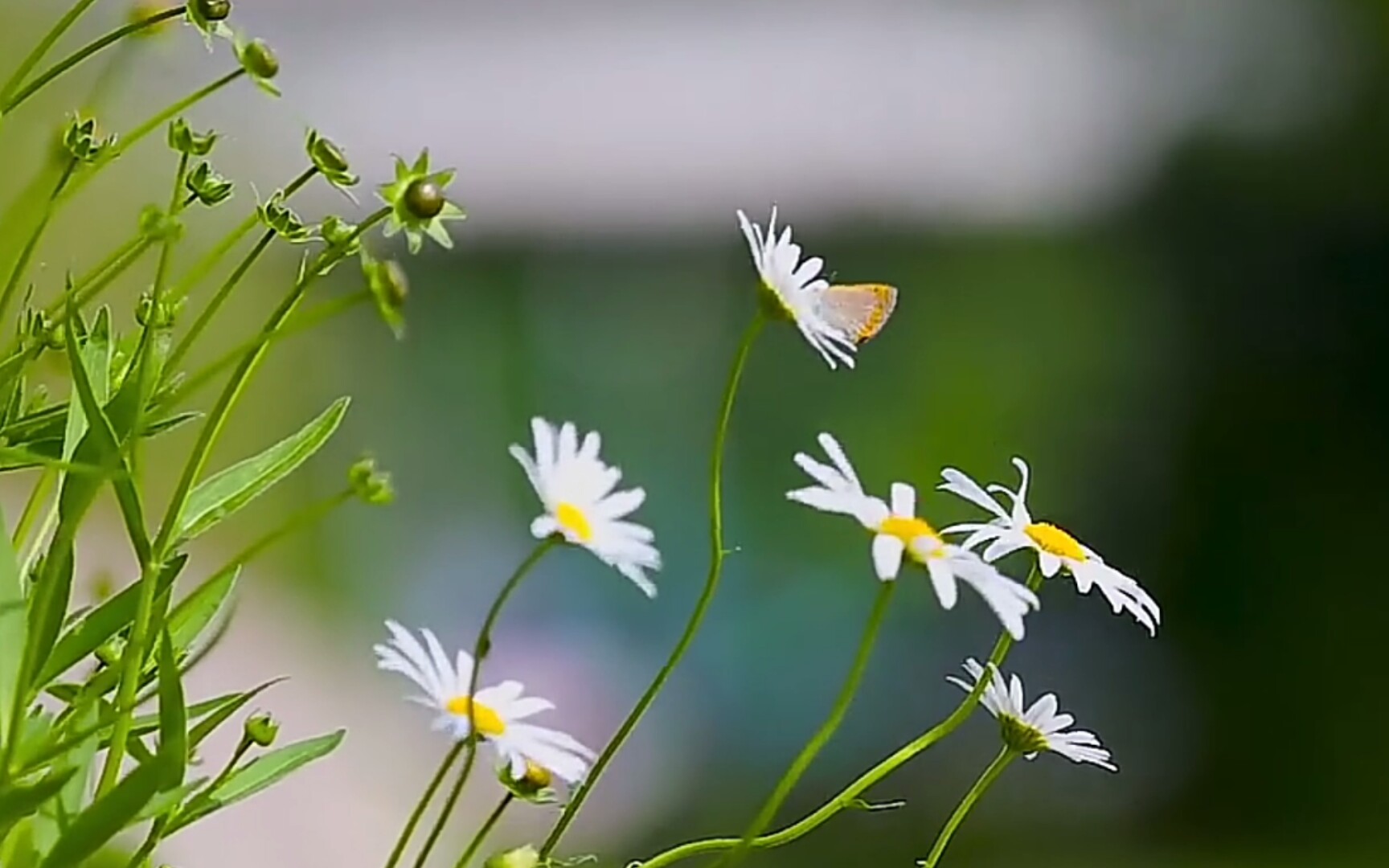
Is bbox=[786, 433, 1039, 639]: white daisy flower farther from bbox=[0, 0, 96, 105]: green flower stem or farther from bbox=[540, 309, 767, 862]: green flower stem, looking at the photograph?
bbox=[0, 0, 96, 105]: green flower stem

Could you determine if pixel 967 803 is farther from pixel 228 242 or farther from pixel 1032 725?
pixel 228 242

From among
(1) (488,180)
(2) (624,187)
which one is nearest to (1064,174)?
(2) (624,187)

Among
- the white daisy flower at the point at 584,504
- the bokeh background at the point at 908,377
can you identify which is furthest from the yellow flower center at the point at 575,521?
the bokeh background at the point at 908,377

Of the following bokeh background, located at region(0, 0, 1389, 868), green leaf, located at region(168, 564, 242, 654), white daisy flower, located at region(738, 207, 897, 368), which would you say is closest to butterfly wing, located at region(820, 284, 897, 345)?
white daisy flower, located at region(738, 207, 897, 368)

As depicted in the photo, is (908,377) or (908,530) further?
(908,377)

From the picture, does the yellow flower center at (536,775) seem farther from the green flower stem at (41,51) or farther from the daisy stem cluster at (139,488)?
the green flower stem at (41,51)

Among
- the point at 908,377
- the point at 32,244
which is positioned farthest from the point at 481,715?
the point at 908,377
